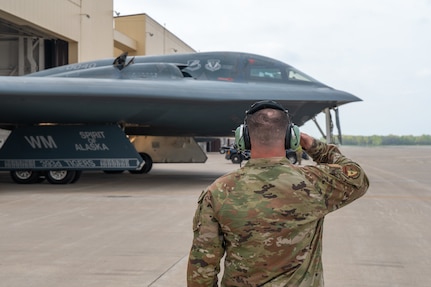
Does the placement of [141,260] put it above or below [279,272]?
below

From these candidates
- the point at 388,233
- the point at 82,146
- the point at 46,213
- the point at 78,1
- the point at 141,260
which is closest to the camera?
the point at 141,260

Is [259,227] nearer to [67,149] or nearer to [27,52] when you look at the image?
[67,149]

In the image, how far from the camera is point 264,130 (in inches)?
86.5

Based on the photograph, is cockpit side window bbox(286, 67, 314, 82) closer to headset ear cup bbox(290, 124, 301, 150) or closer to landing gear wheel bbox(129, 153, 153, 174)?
landing gear wheel bbox(129, 153, 153, 174)

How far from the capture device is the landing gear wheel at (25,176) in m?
14.3

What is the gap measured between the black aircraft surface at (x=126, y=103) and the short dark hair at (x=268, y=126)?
36.0ft

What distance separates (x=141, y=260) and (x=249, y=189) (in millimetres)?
3578

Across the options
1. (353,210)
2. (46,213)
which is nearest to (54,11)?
(46,213)

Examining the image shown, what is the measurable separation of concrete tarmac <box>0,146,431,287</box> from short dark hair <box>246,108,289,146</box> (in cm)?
275

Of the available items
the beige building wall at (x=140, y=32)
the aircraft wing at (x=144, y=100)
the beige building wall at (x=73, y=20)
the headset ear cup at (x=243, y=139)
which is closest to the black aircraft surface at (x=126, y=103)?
the aircraft wing at (x=144, y=100)

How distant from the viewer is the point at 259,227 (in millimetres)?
2104

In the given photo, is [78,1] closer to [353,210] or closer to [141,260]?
[353,210]

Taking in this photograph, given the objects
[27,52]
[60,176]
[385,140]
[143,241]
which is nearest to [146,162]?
[60,176]

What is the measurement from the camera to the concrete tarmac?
4789 mm
